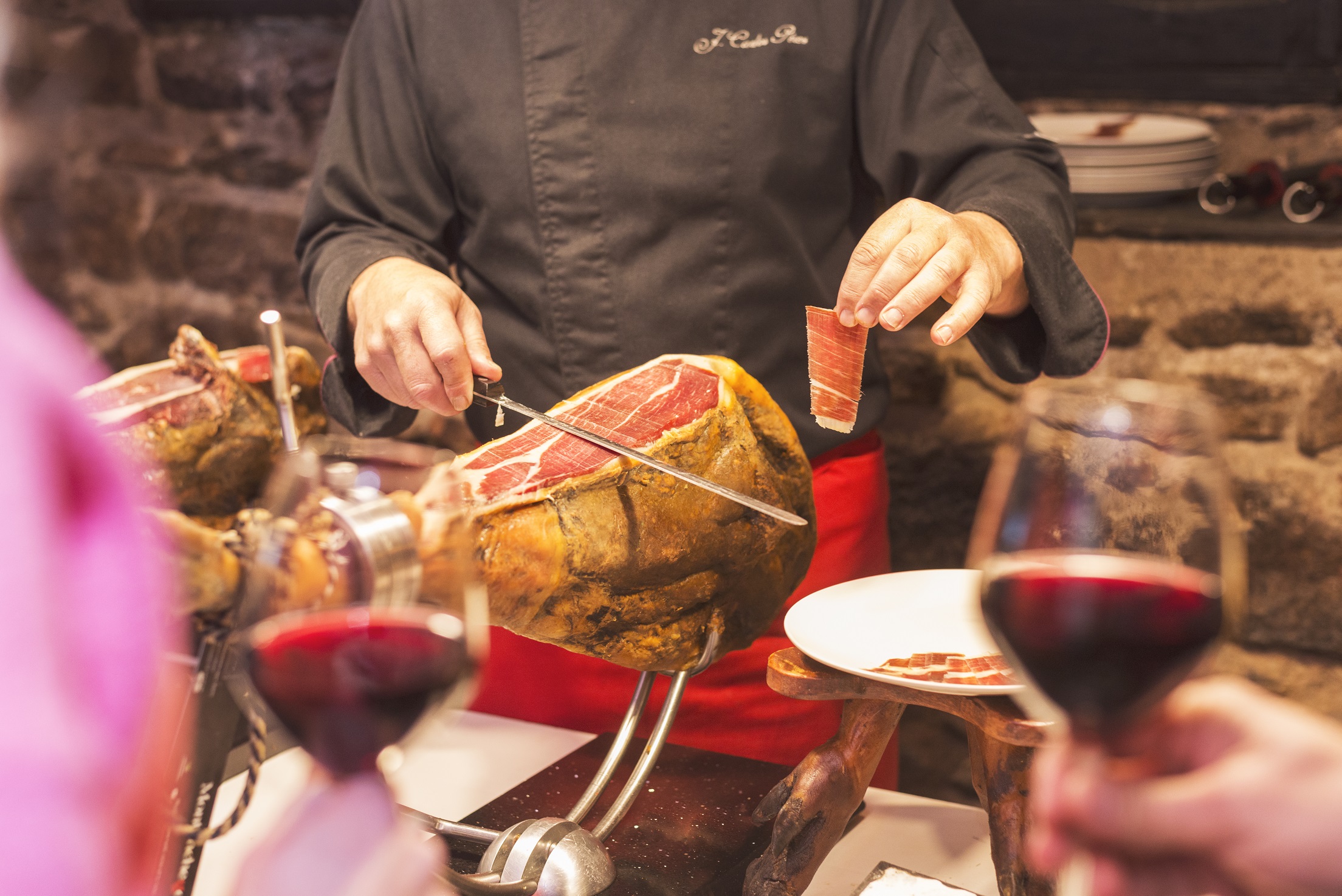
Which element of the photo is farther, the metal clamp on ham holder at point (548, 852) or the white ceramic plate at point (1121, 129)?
the white ceramic plate at point (1121, 129)

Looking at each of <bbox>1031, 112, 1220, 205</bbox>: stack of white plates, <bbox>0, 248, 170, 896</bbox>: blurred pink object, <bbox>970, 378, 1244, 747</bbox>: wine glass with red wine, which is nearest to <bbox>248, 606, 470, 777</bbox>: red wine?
<bbox>0, 248, 170, 896</bbox>: blurred pink object

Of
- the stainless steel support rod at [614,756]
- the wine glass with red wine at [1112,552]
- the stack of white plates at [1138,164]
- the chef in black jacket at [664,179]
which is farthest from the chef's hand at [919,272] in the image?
the stack of white plates at [1138,164]

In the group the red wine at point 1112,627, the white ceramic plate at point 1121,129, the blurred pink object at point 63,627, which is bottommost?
the white ceramic plate at point 1121,129

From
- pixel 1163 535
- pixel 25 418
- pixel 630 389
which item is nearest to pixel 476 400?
pixel 630 389

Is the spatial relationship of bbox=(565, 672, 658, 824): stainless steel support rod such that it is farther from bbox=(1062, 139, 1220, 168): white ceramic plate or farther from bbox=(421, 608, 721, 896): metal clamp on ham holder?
bbox=(1062, 139, 1220, 168): white ceramic plate

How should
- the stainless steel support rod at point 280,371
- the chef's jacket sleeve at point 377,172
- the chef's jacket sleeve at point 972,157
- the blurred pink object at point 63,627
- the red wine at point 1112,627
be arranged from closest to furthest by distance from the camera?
1. the blurred pink object at point 63,627
2. the red wine at point 1112,627
3. the stainless steel support rod at point 280,371
4. the chef's jacket sleeve at point 972,157
5. the chef's jacket sleeve at point 377,172

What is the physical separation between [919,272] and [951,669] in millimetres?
425

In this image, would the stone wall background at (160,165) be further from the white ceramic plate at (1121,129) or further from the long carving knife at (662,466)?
the long carving knife at (662,466)

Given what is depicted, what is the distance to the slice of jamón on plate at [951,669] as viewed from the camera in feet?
3.25

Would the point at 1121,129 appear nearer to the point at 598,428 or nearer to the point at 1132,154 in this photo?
the point at 1132,154

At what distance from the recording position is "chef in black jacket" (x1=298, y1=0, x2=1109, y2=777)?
1564mm

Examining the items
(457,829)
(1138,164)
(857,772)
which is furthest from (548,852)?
(1138,164)

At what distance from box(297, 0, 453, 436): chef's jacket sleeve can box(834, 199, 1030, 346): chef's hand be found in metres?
0.75

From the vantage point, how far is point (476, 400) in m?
1.41
